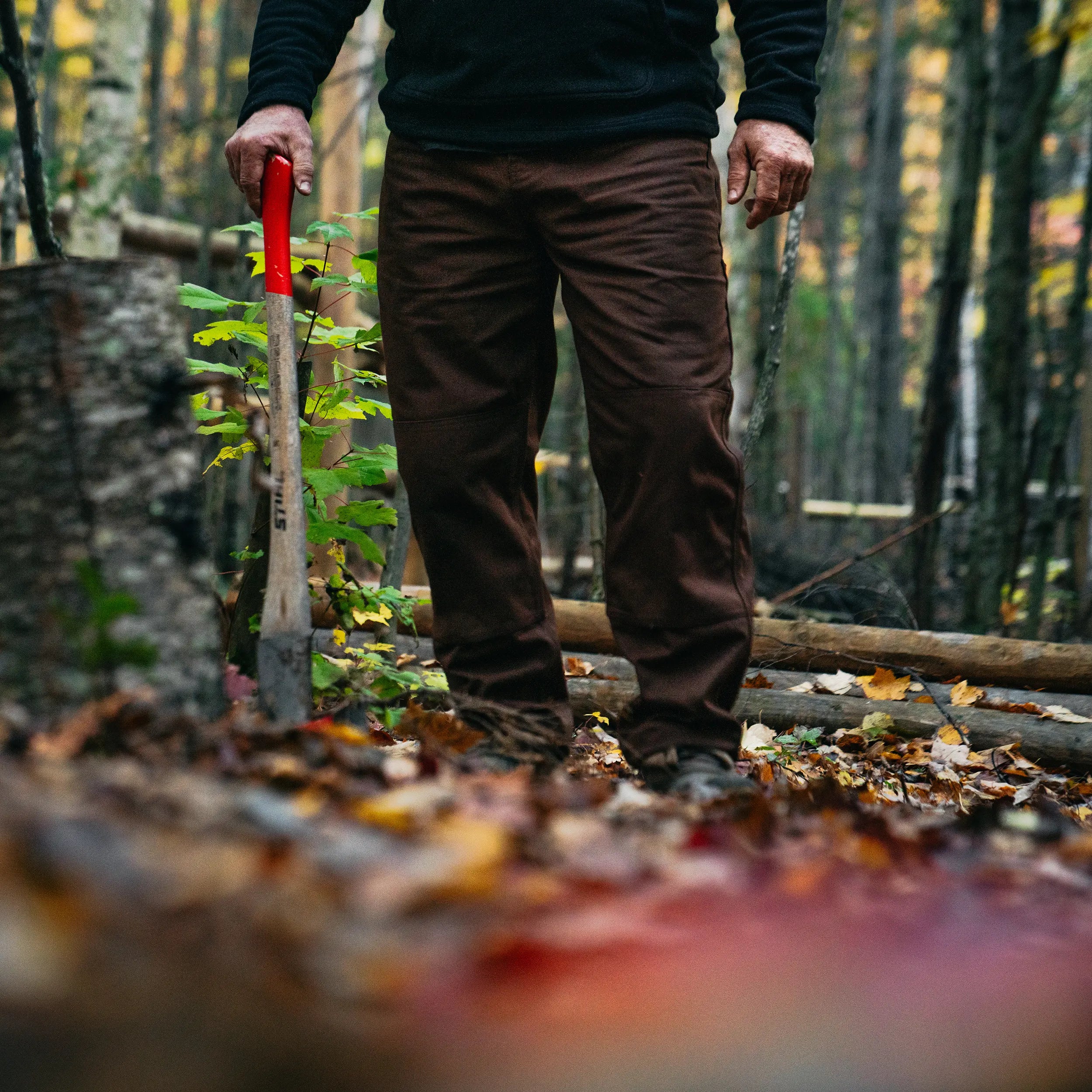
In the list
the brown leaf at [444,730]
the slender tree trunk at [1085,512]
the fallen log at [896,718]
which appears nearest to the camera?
the brown leaf at [444,730]

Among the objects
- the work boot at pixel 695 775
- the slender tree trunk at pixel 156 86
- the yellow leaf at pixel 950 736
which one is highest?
the slender tree trunk at pixel 156 86

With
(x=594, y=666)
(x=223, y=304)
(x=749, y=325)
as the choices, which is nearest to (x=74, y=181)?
(x=223, y=304)

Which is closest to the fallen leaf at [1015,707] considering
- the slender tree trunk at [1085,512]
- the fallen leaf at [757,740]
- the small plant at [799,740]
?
the small plant at [799,740]

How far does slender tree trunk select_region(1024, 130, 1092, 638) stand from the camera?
523 centimetres

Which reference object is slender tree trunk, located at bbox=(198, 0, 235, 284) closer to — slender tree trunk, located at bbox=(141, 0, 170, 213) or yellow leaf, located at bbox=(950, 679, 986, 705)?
slender tree trunk, located at bbox=(141, 0, 170, 213)

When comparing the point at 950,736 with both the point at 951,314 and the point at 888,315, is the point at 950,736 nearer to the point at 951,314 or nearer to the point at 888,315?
the point at 951,314

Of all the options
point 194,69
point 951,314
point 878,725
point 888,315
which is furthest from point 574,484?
Result: point 194,69

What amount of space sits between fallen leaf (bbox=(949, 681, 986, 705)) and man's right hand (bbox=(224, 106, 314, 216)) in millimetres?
2828

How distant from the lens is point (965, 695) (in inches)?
142

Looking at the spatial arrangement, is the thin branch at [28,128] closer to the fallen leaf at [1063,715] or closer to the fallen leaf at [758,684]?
the fallen leaf at [758,684]

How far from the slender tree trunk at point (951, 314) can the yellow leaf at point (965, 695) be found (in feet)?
6.15

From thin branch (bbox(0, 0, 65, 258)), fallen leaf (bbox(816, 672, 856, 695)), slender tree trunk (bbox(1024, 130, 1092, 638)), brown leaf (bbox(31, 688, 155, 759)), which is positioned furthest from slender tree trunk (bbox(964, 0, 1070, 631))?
brown leaf (bbox(31, 688, 155, 759))

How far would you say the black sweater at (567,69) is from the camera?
6.68 feet

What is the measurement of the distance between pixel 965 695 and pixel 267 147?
2.98 m
